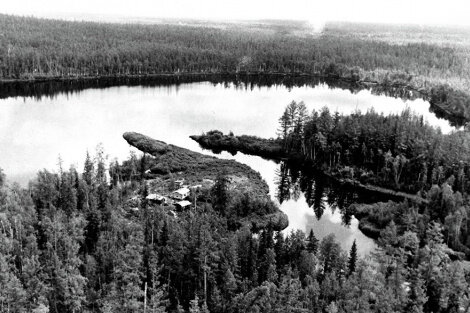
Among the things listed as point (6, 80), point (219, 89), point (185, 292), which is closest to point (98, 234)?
point (185, 292)

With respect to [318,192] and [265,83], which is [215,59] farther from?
[318,192]

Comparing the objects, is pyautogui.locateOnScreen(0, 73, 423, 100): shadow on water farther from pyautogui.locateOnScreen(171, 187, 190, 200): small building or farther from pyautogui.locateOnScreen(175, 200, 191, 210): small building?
pyautogui.locateOnScreen(175, 200, 191, 210): small building

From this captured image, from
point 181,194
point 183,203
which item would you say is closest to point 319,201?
point 181,194

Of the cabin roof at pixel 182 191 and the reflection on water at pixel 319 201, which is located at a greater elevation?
the cabin roof at pixel 182 191

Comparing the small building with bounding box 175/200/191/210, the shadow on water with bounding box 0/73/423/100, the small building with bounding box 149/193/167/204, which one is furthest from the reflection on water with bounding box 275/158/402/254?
the shadow on water with bounding box 0/73/423/100

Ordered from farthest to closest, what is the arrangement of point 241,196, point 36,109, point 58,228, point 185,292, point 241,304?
point 36,109, point 241,196, point 58,228, point 185,292, point 241,304

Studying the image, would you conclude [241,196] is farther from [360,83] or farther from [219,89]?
[360,83]

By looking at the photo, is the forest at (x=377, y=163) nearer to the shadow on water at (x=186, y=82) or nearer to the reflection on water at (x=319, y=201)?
the reflection on water at (x=319, y=201)

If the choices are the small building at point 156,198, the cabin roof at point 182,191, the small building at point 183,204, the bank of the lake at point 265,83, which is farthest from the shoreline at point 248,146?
the bank of the lake at point 265,83
